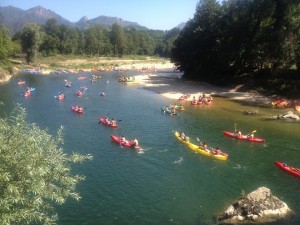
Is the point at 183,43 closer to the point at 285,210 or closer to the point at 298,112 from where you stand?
the point at 298,112

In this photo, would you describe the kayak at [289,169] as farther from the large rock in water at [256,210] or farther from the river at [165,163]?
the large rock in water at [256,210]

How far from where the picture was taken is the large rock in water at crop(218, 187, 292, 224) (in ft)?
73.9

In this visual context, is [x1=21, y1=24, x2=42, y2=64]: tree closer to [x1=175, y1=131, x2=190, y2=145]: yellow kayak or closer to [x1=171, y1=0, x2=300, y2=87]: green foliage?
[x1=171, y1=0, x2=300, y2=87]: green foliage

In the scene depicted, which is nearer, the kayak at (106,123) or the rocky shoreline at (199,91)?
the kayak at (106,123)

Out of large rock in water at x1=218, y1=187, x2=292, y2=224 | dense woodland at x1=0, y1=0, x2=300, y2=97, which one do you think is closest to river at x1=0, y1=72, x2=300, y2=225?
large rock in water at x1=218, y1=187, x2=292, y2=224

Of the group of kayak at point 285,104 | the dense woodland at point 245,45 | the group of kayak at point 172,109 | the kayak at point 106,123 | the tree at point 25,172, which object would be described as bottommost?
the kayak at point 106,123

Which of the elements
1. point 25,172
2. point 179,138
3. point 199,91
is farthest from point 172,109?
point 25,172

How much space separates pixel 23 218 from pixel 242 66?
227 ft

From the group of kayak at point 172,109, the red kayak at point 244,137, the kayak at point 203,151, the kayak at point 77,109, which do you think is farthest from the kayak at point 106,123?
the red kayak at point 244,137

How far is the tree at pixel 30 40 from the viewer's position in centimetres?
11650

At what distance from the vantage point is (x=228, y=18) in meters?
74.6

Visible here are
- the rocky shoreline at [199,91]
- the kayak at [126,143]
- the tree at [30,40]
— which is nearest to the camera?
the kayak at [126,143]

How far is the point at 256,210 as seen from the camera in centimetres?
2280

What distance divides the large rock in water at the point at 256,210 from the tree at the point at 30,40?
107m
